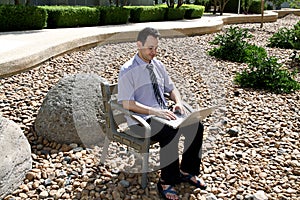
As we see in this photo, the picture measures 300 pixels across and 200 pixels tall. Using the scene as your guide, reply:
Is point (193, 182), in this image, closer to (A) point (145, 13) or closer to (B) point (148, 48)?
(B) point (148, 48)

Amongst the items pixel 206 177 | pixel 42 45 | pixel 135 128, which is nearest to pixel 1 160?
pixel 135 128

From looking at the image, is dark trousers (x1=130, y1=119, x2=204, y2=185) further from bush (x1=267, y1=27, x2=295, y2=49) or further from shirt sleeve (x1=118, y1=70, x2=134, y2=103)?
bush (x1=267, y1=27, x2=295, y2=49)

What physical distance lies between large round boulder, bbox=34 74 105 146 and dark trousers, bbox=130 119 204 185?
0.77 m

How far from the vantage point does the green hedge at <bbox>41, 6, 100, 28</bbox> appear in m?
11.8

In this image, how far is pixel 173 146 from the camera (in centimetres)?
297

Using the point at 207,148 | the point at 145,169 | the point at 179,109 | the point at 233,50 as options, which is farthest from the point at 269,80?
the point at 145,169

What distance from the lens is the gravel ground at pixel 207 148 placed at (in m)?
3.08

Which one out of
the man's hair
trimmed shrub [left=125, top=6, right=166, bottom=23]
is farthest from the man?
trimmed shrub [left=125, top=6, right=166, bottom=23]

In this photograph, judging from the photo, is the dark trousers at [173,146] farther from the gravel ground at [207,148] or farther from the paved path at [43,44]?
the paved path at [43,44]

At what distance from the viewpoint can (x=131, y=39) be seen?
Answer: 9.05m

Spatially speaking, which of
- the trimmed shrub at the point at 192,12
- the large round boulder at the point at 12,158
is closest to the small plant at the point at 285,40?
the large round boulder at the point at 12,158

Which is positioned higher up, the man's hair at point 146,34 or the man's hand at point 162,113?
the man's hair at point 146,34

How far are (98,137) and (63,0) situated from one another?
47.0 feet

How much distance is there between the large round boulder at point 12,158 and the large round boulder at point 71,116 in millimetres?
511
